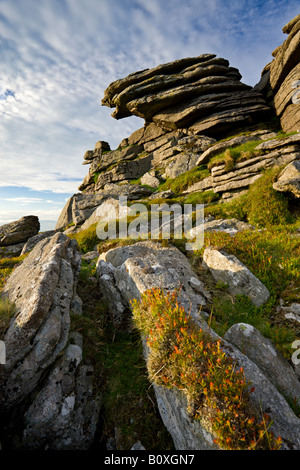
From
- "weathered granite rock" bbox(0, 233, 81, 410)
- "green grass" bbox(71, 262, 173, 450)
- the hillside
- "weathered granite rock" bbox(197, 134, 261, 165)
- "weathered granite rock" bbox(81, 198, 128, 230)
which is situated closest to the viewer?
the hillside

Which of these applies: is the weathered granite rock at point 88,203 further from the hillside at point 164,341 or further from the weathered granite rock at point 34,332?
the weathered granite rock at point 34,332

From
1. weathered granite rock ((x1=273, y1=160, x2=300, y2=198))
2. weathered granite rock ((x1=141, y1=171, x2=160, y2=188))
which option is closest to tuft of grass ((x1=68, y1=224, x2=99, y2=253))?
weathered granite rock ((x1=273, y1=160, x2=300, y2=198))

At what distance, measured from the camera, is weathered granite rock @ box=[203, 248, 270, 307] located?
701 cm

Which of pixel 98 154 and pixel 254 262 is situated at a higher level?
pixel 98 154

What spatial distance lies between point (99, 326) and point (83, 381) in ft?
5.75

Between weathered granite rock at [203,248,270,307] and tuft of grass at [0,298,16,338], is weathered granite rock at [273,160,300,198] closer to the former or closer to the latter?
weathered granite rock at [203,248,270,307]

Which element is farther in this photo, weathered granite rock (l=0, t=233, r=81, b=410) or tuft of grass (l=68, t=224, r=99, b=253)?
tuft of grass (l=68, t=224, r=99, b=253)

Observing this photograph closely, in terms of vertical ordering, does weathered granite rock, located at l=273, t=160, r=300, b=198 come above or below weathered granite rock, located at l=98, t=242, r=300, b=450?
above

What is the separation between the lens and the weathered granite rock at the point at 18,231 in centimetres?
2927

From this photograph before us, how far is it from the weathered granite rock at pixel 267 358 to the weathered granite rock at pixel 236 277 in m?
1.84

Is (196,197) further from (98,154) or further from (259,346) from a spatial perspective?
(98,154)

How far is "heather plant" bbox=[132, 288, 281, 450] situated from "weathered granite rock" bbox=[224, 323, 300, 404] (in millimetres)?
1029

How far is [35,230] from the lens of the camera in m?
32.4
